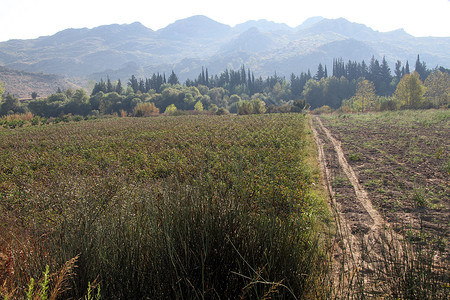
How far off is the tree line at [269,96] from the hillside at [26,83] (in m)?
69.8

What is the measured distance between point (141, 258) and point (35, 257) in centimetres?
108

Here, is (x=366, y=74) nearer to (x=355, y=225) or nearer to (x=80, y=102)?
(x=80, y=102)

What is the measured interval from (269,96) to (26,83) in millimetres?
143893

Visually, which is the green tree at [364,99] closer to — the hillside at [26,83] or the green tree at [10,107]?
the green tree at [10,107]

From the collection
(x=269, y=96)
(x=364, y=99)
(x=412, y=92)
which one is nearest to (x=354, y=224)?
(x=412, y=92)

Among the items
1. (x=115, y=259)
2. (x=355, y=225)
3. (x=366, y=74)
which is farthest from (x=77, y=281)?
(x=366, y=74)

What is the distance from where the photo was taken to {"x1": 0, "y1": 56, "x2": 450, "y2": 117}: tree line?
67938 millimetres

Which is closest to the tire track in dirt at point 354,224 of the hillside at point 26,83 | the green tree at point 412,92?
the green tree at point 412,92

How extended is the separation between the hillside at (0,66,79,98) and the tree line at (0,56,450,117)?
69825mm

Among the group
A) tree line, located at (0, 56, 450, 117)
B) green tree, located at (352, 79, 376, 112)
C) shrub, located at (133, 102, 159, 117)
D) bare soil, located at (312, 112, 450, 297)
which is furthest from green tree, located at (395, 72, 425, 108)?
shrub, located at (133, 102, 159, 117)

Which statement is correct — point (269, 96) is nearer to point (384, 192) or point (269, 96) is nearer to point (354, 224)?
point (384, 192)

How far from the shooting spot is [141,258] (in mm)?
3033

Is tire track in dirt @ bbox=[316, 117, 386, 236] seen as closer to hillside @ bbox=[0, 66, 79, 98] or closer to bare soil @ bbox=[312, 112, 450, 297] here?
bare soil @ bbox=[312, 112, 450, 297]

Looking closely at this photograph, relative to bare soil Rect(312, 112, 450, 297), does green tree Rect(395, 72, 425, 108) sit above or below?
above
